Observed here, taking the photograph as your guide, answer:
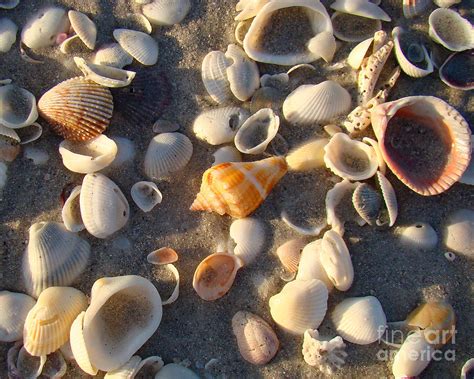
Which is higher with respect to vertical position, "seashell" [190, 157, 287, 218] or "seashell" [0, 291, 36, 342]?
"seashell" [190, 157, 287, 218]

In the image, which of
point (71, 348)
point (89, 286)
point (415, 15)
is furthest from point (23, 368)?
point (415, 15)

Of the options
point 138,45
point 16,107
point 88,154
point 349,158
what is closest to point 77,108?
point 88,154

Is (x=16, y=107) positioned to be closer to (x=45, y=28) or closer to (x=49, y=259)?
(x=45, y=28)

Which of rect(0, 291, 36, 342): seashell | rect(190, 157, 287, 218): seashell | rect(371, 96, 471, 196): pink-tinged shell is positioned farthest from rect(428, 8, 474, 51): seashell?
rect(0, 291, 36, 342): seashell

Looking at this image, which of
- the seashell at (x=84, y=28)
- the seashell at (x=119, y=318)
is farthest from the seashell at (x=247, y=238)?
the seashell at (x=84, y=28)

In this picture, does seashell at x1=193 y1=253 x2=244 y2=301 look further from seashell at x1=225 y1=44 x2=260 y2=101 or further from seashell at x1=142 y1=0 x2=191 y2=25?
seashell at x1=142 y1=0 x2=191 y2=25
